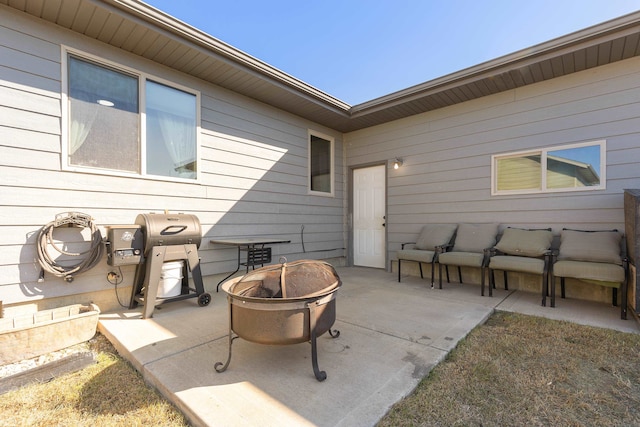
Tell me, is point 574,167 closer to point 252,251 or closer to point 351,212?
point 351,212

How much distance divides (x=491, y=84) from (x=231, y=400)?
5.09 meters

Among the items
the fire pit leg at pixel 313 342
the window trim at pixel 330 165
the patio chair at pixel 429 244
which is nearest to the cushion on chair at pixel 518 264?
the patio chair at pixel 429 244

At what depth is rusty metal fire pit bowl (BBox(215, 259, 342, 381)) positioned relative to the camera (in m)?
1.89

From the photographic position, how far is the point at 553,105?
4148mm

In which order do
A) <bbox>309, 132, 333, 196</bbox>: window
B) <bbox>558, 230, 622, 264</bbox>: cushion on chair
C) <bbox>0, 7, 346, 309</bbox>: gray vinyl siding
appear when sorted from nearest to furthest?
1. <bbox>0, 7, 346, 309</bbox>: gray vinyl siding
2. <bbox>558, 230, 622, 264</bbox>: cushion on chair
3. <bbox>309, 132, 333, 196</bbox>: window

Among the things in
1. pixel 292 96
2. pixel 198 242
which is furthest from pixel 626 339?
pixel 292 96

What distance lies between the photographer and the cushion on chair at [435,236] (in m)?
4.79

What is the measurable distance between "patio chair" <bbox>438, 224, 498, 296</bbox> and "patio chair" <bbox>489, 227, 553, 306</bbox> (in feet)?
0.42

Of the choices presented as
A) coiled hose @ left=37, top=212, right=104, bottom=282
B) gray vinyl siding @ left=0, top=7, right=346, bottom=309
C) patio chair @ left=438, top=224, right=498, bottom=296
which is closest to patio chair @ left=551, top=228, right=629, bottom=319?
patio chair @ left=438, top=224, right=498, bottom=296

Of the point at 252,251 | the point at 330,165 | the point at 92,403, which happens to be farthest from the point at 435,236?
the point at 92,403

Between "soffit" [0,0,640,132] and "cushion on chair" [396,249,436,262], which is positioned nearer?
"soffit" [0,0,640,132]

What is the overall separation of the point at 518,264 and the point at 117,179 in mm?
4967

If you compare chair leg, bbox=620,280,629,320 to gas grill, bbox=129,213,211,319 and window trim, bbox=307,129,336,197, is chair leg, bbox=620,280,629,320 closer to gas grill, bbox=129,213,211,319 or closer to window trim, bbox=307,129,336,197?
window trim, bbox=307,129,336,197

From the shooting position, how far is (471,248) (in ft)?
14.6
